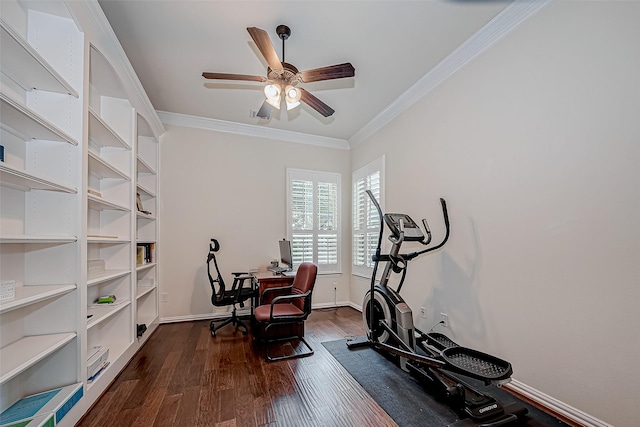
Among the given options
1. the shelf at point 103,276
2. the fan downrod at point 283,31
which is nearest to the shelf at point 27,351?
the shelf at point 103,276

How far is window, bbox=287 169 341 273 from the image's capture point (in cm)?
443

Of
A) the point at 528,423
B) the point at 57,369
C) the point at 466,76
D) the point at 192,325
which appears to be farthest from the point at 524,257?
the point at 192,325

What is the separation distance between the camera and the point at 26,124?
1.55m

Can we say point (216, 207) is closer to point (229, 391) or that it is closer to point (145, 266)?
point (145, 266)

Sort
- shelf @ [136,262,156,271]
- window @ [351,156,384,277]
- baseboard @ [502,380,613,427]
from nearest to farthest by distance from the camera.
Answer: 1. baseboard @ [502,380,613,427]
2. shelf @ [136,262,156,271]
3. window @ [351,156,384,277]

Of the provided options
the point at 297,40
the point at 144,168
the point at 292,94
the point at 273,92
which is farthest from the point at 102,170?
the point at 297,40

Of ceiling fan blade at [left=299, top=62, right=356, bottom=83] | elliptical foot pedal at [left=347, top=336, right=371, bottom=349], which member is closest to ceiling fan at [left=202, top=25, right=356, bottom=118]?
ceiling fan blade at [left=299, top=62, right=356, bottom=83]

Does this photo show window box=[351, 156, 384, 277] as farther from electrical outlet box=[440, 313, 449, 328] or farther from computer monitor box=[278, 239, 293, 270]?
electrical outlet box=[440, 313, 449, 328]

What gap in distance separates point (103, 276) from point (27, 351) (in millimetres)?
757

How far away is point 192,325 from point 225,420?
218cm

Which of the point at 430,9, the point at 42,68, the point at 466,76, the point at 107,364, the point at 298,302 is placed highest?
the point at 430,9

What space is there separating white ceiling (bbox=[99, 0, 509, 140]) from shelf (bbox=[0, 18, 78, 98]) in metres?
0.82

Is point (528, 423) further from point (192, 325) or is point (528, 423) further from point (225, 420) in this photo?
point (192, 325)

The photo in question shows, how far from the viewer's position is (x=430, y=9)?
2078 mm
